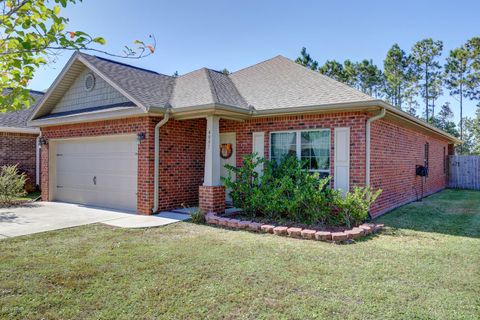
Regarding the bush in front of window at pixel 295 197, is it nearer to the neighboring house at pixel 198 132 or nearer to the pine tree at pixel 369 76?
the neighboring house at pixel 198 132

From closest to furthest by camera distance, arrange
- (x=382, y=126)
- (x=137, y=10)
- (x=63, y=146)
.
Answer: (x=137, y=10) < (x=382, y=126) < (x=63, y=146)

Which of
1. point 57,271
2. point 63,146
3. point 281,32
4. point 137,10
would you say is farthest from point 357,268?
point 281,32

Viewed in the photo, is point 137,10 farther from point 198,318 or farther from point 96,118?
point 198,318

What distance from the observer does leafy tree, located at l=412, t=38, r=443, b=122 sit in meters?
30.3

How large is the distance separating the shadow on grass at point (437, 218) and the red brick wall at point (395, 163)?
37cm

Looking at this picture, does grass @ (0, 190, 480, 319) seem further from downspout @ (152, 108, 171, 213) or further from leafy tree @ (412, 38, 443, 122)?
leafy tree @ (412, 38, 443, 122)

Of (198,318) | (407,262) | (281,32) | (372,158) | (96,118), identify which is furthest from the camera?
(281,32)

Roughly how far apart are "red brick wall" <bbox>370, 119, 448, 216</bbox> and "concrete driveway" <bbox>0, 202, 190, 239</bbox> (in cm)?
492

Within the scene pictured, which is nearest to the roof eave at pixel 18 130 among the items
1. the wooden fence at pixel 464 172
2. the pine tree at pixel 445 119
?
the wooden fence at pixel 464 172

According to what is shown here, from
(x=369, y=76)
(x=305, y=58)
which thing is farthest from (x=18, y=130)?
(x=369, y=76)

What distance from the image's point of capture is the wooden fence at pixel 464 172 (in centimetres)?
1858

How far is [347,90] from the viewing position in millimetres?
8664

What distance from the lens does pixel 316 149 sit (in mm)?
8789

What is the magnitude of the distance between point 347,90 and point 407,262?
4.87 meters
